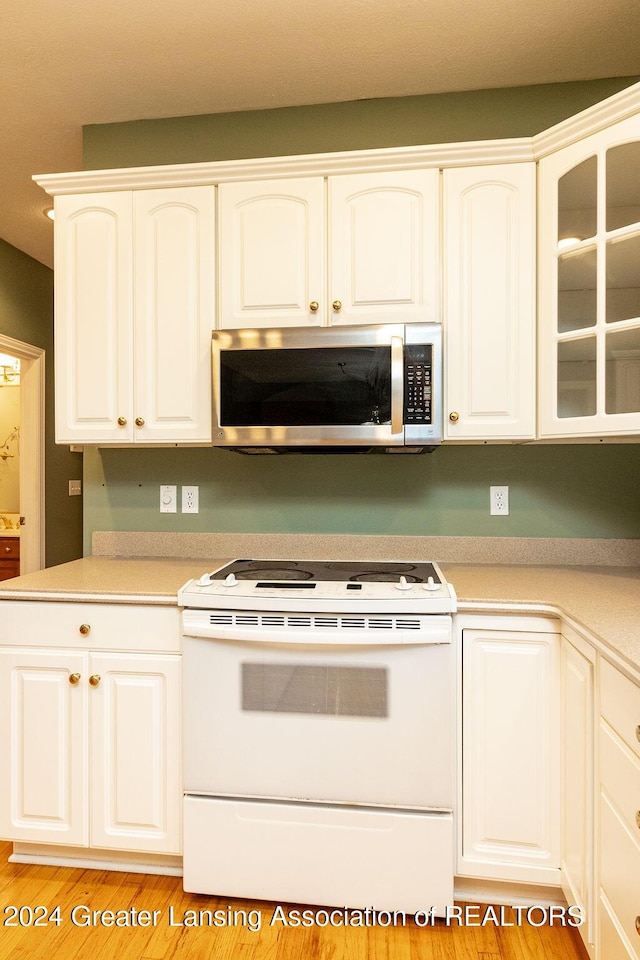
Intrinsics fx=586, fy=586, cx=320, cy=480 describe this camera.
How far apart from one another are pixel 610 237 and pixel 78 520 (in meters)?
4.00

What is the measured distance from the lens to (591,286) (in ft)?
5.92

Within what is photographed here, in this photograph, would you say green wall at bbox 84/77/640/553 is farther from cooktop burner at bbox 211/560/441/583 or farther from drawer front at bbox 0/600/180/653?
drawer front at bbox 0/600/180/653

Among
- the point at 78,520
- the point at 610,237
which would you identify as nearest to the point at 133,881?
the point at 610,237

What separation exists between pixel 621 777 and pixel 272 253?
182 centimetres

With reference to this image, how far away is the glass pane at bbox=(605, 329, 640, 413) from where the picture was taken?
67.2 inches

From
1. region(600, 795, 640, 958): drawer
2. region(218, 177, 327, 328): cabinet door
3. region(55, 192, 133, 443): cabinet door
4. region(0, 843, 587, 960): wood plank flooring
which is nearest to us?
region(600, 795, 640, 958): drawer

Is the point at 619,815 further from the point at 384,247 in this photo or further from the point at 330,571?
the point at 384,247

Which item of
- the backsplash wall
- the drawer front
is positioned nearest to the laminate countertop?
the drawer front

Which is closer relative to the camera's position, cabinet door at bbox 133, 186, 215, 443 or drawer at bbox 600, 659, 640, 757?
drawer at bbox 600, 659, 640, 757

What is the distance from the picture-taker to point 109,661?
181cm

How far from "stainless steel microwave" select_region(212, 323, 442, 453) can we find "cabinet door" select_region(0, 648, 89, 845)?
2.95 ft

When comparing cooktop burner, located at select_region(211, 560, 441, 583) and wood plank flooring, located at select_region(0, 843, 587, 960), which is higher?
cooktop burner, located at select_region(211, 560, 441, 583)

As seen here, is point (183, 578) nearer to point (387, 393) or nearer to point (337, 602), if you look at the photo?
point (337, 602)

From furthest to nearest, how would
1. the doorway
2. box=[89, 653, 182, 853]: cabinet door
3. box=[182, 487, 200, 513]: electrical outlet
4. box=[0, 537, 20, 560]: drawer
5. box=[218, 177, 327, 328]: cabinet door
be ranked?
box=[0, 537, 20, 560]: drawer < the doorway < box=[182, 487, 200, 513]: electrical outlet < box=[218, 177, 327, 328]: cabinet door < box=[89, 653, 182, 853]: cabinet door
